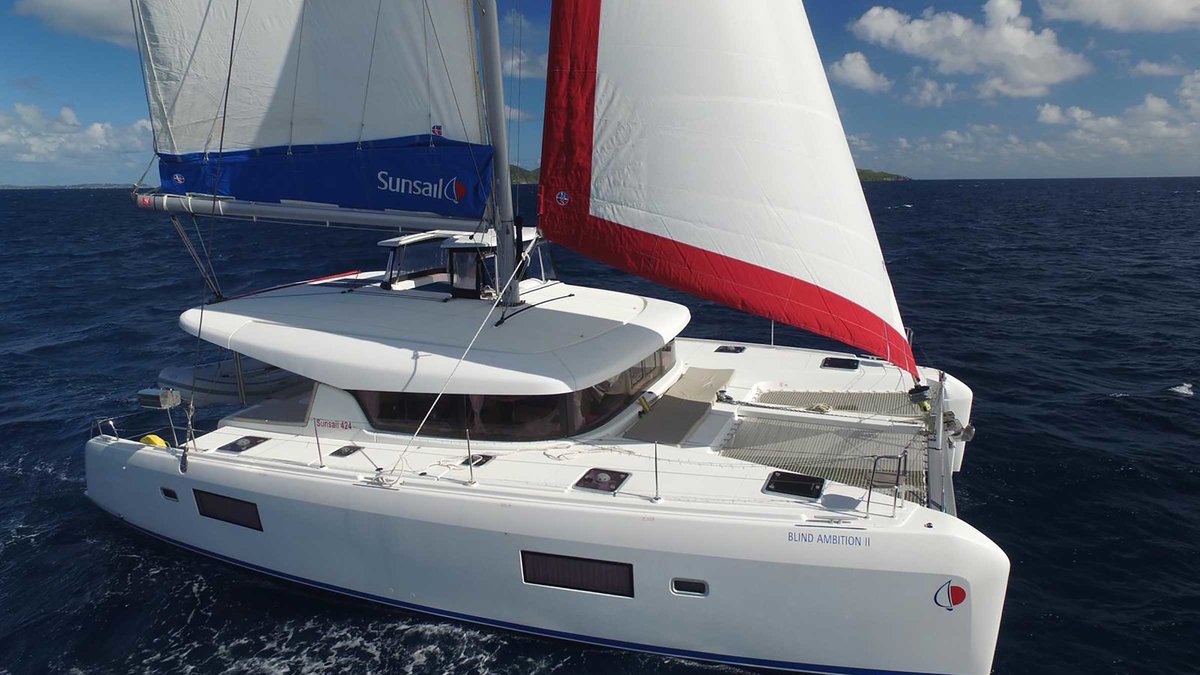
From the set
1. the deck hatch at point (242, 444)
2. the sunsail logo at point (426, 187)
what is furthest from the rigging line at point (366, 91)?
the deck hatch at point (242, 444)

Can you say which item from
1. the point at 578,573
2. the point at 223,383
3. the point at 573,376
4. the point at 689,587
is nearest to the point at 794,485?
the point at 689,587

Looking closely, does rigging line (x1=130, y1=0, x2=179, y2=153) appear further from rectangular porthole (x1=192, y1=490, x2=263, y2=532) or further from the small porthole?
the small porthole

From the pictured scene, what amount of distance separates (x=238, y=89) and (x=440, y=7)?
9.45ft

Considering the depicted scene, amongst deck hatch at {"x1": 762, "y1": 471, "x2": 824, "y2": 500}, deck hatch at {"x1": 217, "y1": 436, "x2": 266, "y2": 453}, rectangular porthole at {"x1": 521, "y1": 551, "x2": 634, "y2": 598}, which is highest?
deck hatch at {"x1": 762, "y1": 471, "x2": 824, "y2": 500}

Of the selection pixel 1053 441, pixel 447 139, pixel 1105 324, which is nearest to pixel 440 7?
pixel 447 139

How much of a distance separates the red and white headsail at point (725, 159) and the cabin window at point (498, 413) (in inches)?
68.6

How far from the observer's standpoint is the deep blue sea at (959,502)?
7.08 m

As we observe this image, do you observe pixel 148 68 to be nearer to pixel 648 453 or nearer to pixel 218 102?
pixel 218 102

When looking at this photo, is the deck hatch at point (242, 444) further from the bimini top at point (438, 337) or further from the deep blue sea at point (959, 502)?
the deep blue sea at point (959, 502)

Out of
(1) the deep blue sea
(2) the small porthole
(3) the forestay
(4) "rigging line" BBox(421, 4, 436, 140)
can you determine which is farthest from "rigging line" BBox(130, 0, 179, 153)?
(2) the small porthole

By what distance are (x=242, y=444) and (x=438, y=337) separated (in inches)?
97.4

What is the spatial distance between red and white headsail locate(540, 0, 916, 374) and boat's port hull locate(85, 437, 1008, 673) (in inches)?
74.8

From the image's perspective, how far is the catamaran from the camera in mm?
6168

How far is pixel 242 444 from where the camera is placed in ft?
26.6
